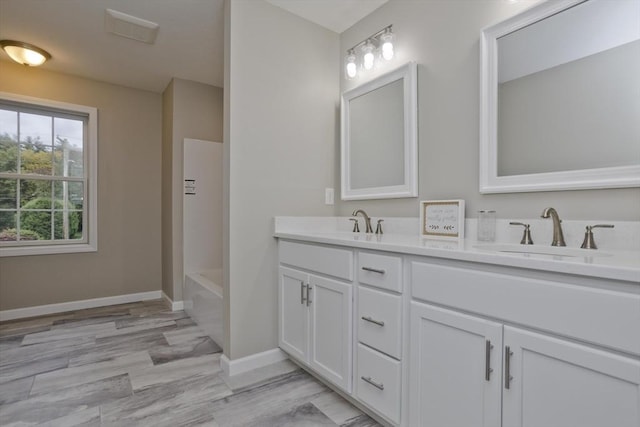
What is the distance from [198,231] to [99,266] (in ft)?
3.58

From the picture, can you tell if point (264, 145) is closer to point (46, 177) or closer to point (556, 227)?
point (556, 227)

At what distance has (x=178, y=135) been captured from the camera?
10.9 feet

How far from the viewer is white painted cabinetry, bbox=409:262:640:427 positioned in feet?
2.63

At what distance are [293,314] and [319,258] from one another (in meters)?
0.46

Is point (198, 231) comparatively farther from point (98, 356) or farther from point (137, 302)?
point (98, 356)

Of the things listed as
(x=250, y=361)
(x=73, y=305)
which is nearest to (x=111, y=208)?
(x=73, y=305)

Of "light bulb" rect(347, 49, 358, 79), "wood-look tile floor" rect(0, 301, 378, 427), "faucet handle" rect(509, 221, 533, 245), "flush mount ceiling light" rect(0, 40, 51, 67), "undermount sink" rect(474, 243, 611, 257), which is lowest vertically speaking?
"wood-look tile floor" rect(0, 301, 378, 427)

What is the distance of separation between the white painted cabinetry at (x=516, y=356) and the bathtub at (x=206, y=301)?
153 centimetres

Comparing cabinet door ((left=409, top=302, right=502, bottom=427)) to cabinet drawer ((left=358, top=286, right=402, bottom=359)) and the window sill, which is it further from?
the window sill

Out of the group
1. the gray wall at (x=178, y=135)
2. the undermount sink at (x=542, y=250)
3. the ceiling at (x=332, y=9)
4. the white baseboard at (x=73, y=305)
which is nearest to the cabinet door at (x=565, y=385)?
the undermount sink at (x=542, y=250)

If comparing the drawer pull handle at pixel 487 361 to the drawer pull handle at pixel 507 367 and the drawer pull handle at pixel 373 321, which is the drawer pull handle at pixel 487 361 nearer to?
the drawer pull handle at pixel 507 367

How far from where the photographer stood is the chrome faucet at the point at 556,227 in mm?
1288

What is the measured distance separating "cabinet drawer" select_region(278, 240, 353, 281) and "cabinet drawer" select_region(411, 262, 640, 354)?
0.45 metres

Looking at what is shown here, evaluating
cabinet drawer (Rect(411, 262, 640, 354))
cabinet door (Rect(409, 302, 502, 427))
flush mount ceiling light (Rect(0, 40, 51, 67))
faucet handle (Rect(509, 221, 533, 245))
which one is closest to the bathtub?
cabinet door (Rect(409, 302, 502, 427))
